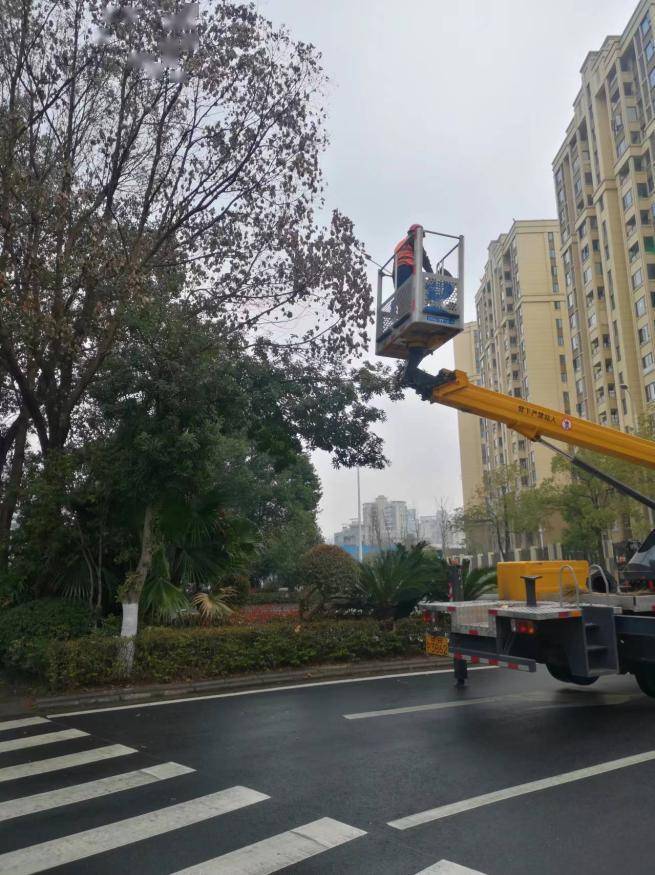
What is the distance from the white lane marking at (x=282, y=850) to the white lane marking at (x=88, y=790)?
5.82 feet

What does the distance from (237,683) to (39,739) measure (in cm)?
386

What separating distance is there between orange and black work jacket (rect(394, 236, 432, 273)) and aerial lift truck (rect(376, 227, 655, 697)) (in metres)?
0.17

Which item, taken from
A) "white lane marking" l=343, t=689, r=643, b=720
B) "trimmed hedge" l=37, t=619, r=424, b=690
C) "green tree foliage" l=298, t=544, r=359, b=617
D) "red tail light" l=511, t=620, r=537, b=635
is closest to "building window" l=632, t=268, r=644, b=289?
"green tree foliage" l=298, t=544, r=359, b=617

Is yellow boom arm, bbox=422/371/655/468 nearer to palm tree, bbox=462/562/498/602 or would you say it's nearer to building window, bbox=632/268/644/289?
palm tree, bbox=462/562/498/602

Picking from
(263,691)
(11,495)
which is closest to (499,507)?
(11,495)

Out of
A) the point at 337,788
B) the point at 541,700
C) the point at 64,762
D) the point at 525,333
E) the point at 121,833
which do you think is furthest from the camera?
the point at 525,333

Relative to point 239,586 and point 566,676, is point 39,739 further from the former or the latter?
point 239,586

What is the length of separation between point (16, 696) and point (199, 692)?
102 inches

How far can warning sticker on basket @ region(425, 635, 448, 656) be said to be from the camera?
9.53m

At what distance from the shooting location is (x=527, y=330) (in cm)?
7625

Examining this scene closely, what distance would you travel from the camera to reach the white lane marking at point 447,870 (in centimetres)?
430

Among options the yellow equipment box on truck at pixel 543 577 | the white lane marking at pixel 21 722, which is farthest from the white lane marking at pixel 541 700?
the white lane marking at pixel 21 722

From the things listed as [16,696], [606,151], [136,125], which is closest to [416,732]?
[16,696]

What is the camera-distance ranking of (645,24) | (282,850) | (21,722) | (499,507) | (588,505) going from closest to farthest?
(282,850) < (21,722) < (588,505) < (645,24) < (499,507)
